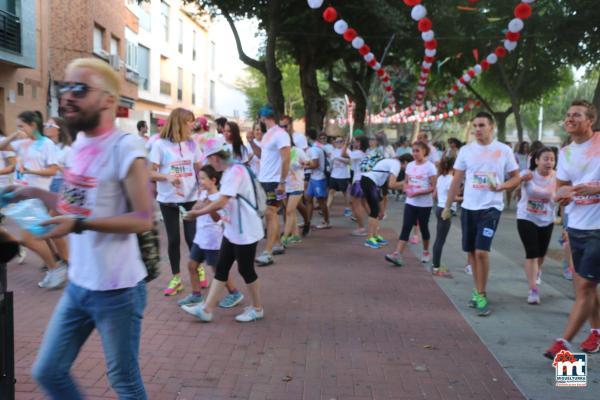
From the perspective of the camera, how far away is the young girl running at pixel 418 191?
7.34 m

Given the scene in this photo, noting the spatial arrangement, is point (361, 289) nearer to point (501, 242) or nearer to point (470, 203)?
point (470, 203)

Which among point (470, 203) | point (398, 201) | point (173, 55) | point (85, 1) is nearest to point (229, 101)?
point (173, 55)

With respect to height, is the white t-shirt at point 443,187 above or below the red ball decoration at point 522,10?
below

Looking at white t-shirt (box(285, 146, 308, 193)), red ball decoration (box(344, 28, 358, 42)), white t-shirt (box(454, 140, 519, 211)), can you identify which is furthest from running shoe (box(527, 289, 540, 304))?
red ball decoration (box(344, 28, 358, 42))

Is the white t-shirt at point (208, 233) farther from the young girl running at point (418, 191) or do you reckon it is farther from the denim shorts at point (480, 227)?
the young girl running at point (418, 191)

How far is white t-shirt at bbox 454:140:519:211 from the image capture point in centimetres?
540

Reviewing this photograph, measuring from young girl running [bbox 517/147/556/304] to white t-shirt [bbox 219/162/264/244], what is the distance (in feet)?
9.30

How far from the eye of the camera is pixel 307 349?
14.4 ft

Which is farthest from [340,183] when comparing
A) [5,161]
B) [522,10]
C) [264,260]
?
[5,161]

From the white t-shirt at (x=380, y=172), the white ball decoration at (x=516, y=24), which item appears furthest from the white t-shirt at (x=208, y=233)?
the white ball decoration at (x=516, y=24)

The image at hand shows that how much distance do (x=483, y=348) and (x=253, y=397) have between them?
1992 mm

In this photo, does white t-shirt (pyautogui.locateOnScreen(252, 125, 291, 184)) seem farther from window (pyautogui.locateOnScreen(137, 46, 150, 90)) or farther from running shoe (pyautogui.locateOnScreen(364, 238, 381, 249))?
window (pyautogui.locateOnScreen(137, 46, 150, 90))

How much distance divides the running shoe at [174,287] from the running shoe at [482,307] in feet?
9.87

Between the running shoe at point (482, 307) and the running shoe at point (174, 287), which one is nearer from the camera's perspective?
the running shoe at point (482, 307)
